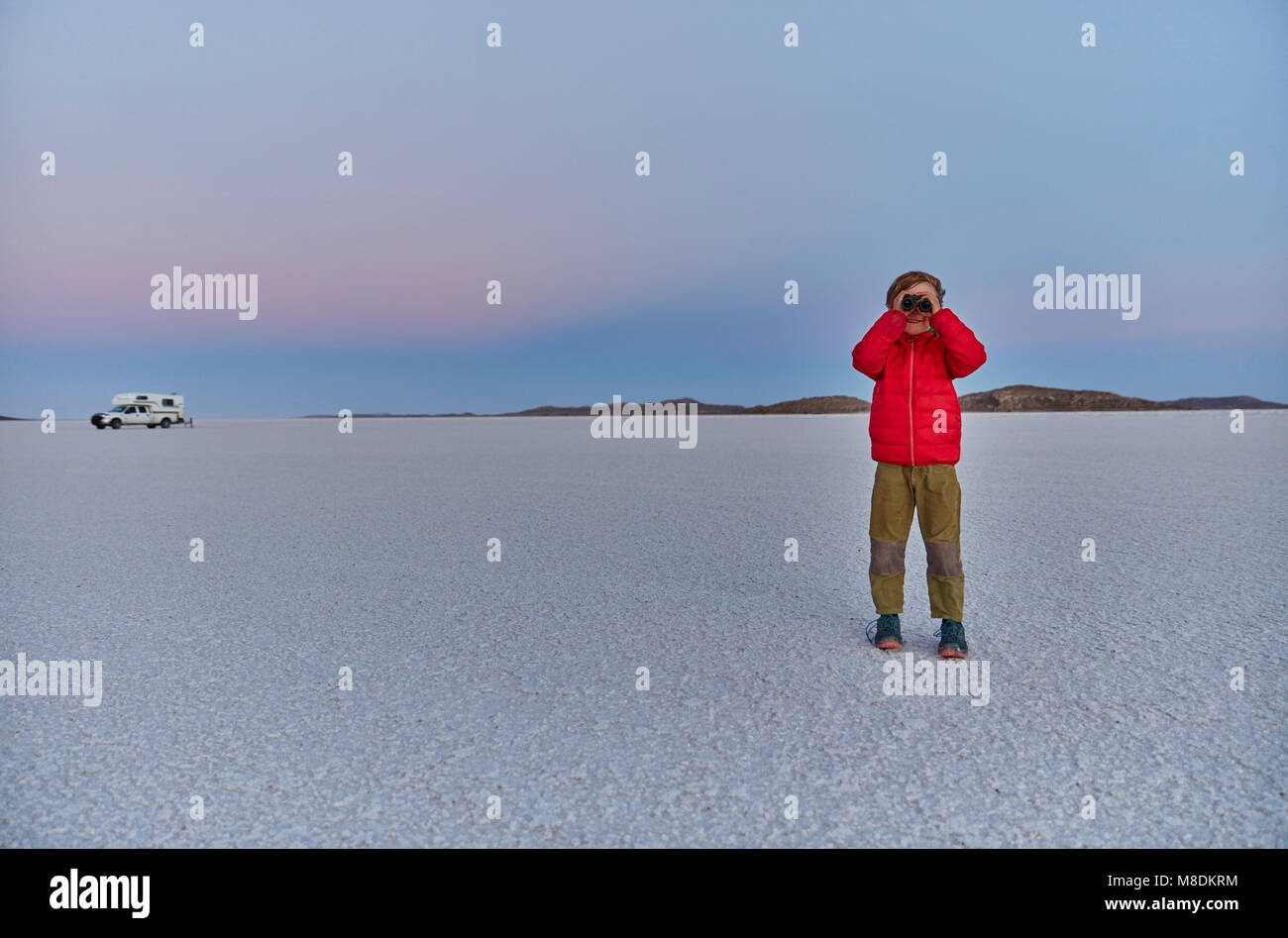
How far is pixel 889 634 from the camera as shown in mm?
4414

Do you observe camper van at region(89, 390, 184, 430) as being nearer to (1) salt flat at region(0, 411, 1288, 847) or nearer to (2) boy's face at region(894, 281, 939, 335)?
(1) salt flat at region(0, 411, 1288, 847)

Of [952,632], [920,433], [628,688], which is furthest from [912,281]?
[628,688]

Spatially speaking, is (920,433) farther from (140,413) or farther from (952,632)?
(140,413)

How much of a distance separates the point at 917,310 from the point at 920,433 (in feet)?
2.14

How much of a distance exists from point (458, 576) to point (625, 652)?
241cm

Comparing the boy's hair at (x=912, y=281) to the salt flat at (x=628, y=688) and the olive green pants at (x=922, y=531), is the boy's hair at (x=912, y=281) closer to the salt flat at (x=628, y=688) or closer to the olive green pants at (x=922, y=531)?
the olive green pants at (x=922, y=531)

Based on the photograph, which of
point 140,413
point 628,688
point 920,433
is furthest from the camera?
point 140,413

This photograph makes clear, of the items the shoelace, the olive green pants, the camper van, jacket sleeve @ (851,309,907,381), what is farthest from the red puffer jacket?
the camper van

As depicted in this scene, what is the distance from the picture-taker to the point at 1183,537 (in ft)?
24.9

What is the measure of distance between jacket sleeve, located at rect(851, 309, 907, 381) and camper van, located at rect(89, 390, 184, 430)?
4441 cm

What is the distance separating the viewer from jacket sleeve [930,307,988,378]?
399cm

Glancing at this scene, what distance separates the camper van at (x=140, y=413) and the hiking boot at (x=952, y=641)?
147 feet
